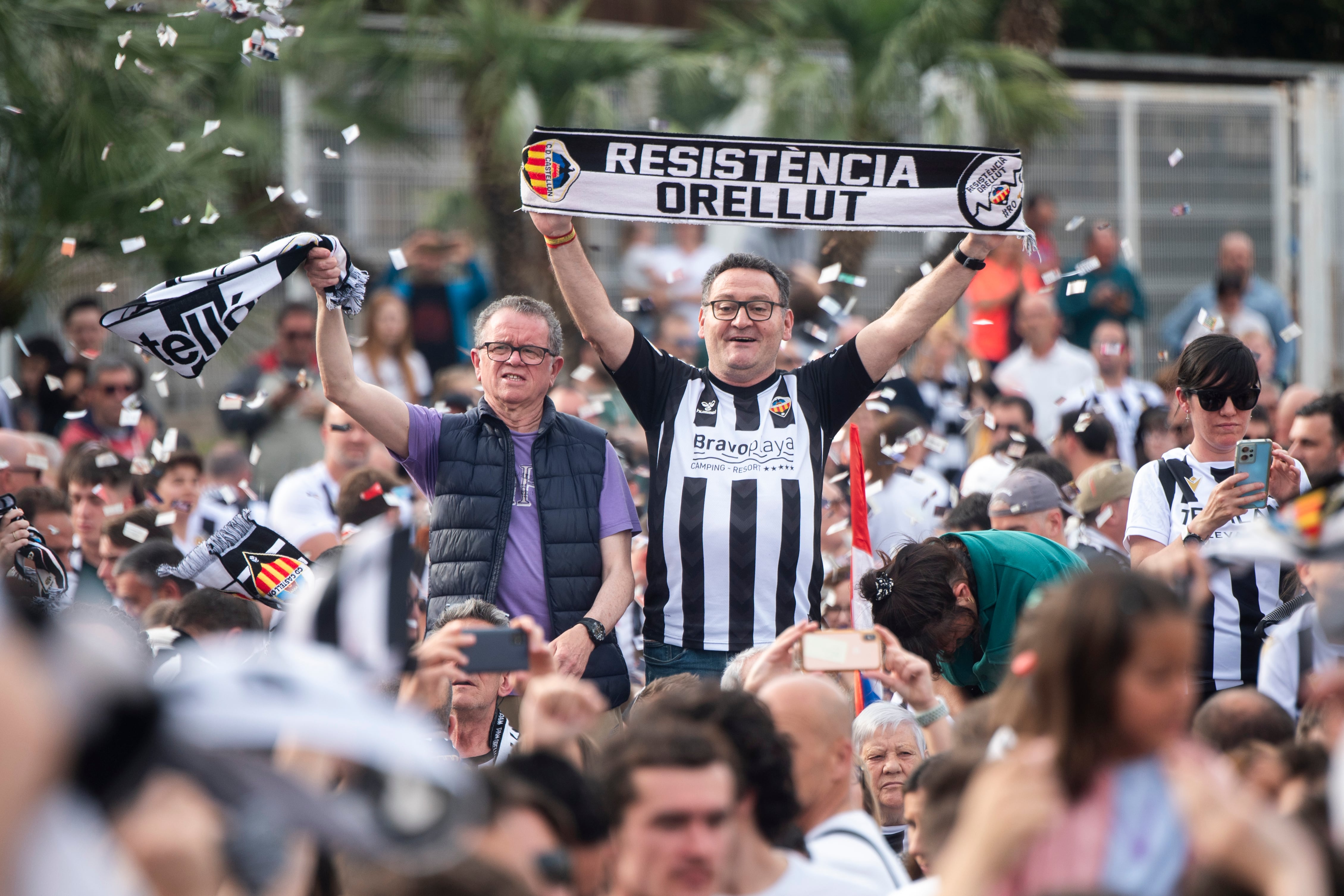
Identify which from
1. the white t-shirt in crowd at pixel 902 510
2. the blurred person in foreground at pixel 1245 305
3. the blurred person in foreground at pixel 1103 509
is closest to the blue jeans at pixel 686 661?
the blurred person in foreground at pixel 1103 509

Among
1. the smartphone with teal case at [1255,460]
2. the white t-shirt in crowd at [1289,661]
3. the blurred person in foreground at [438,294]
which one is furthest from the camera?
the blurred person in foreground at [438,294]

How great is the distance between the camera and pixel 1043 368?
10656 millimetres

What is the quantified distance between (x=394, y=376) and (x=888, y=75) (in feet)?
16.5

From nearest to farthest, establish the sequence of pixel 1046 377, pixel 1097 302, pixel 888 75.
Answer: pixel 1046 377 → pixel 1097 302 → pixel 888 75

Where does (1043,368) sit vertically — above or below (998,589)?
above

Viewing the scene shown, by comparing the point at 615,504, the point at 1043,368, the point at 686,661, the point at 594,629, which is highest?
the point at 1043,368

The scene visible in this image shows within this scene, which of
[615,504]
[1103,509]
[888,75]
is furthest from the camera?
[888,75]

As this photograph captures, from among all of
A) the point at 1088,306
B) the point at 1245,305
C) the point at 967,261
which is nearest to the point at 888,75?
the point at 1088,306

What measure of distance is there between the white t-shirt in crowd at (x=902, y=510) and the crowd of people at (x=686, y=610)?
2 cm

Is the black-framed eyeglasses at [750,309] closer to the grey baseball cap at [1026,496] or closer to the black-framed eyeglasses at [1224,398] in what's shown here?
the black-framed eyeglasses at [1224,398]

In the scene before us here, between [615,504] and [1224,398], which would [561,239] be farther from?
[1224,398]

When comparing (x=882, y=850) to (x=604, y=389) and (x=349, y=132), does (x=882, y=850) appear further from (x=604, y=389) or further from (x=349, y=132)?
(x=604, y=389)

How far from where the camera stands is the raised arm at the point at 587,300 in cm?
558

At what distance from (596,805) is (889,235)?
39.0 feet
